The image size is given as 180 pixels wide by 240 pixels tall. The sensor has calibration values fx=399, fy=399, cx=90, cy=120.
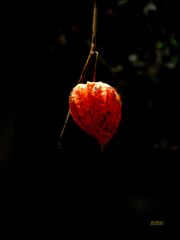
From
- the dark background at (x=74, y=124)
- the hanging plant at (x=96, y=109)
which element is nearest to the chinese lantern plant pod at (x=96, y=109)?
the hanging plant at (x=96, y=109)

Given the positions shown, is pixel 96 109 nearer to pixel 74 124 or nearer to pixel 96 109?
pixel 96 109

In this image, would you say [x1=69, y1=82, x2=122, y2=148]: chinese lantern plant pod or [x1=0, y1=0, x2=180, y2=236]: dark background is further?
[x1=0, y1=0, x2=180, y2=236]: dark background

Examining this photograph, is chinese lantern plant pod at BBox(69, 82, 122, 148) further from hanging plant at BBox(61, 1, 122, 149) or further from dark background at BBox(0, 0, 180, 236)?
dark background at BBox(0, 0, 180, 236)

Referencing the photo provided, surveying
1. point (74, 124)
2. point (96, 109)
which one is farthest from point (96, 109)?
point (74, 124)

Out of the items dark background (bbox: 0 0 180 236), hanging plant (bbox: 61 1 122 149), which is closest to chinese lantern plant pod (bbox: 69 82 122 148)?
hanging plant (bbox: 61 1 122 149)

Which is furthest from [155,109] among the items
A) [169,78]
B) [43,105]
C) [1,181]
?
[1,181]

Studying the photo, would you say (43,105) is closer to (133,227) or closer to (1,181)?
(1,181)
